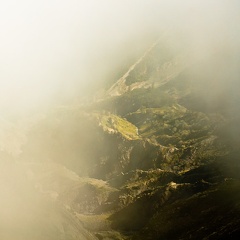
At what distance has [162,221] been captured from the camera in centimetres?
19225

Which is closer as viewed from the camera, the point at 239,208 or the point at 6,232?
the point at 6,232

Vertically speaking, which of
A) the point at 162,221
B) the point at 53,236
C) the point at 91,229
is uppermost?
the point at 53,236

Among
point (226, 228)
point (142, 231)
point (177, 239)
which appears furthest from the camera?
point (142, 231)

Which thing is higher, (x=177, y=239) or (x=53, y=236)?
(x=53, y=236)

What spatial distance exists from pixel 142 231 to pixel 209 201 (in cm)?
3564

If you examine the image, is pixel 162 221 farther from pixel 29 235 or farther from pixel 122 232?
pixel 29 235

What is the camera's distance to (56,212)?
649ft

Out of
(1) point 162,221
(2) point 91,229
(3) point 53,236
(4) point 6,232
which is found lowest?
(1) point 162,221

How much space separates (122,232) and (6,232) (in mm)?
58369

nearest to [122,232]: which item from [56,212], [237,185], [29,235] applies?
[56,212]

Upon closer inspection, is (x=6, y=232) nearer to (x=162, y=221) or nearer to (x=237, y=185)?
(x=162, y=221)

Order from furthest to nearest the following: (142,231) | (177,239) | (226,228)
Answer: (142,231)
(177,239)
(226,228)

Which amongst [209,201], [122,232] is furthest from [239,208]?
[122,232]

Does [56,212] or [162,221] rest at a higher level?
[56,212]
